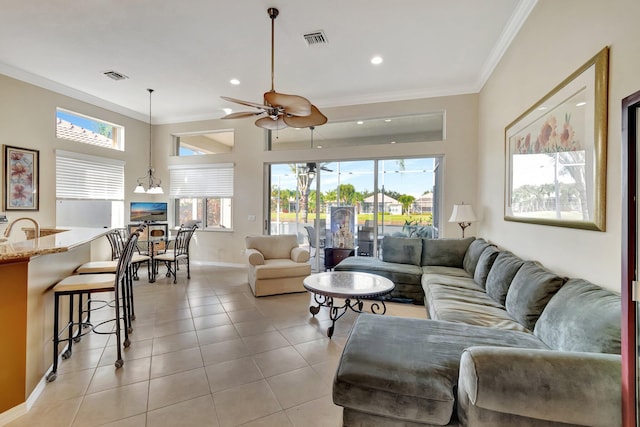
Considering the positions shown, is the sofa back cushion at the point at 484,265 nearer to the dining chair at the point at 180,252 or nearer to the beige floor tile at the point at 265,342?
the beige floor tile at the point at 265,342

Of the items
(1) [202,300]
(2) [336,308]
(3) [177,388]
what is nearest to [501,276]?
(2) [336,308]

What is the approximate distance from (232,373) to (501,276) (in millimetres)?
2497

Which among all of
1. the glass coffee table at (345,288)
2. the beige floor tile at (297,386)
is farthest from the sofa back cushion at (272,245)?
the beige floor tile at (297,386)

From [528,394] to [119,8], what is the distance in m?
4.45

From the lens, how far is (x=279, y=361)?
2430mm

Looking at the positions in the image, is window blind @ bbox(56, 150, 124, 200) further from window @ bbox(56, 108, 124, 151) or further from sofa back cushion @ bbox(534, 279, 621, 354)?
sofa back cushion @ bbox(534, 279, 621, 354)

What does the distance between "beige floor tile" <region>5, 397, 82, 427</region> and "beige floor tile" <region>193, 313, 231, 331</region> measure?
4.11 feet

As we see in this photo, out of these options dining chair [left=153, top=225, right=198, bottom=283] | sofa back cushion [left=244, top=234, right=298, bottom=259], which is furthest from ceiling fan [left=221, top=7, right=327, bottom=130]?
dining chair [left=153, top=225, right=198, bottom=283]

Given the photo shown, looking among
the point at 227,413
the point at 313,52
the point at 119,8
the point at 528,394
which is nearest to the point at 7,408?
the point at 227,413

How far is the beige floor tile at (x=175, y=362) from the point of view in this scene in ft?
7.47

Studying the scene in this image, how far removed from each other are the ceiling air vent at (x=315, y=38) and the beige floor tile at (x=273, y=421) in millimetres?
3687

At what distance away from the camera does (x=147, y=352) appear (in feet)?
8.39

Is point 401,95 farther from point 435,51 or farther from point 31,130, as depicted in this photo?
point 31,130

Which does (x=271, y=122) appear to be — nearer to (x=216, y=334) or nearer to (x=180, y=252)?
(x=216, y=334)
